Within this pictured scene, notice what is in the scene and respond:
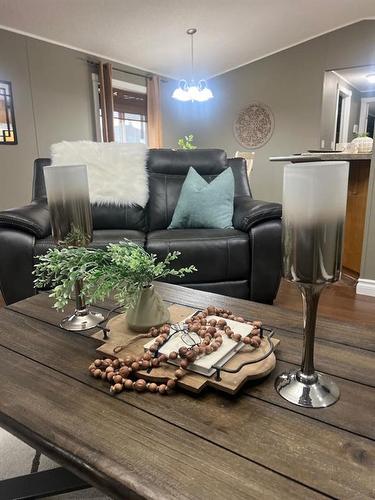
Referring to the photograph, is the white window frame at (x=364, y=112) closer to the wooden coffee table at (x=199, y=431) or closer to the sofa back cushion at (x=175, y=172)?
the sofa back cushion at (x=175, y=172)

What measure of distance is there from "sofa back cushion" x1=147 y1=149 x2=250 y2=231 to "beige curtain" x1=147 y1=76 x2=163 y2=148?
3.20m

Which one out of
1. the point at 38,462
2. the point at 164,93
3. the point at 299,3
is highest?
the point at 299,3

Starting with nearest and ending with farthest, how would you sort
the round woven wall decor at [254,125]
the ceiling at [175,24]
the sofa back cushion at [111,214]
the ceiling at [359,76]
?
the sofa back cushion at [111,214] < the ceiling at [175,24] < the ceiling at [359,76] < the round woven wall decor at [254,125]

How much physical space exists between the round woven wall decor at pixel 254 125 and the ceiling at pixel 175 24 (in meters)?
0.80

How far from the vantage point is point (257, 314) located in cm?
113

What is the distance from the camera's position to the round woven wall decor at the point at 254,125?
229 inches

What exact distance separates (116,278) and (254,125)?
18.4 feet

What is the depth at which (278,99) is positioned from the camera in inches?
223

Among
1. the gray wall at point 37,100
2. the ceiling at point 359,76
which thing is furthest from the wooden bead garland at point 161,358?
the ceiling at point 359,76

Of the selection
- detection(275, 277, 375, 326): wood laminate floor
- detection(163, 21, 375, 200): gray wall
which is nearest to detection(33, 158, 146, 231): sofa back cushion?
detection(275, 277, 375, 326): wood laminate floor

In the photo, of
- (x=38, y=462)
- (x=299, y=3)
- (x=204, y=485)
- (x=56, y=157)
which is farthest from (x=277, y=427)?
(x=299, y=3)

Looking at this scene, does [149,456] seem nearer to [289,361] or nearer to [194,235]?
[289,361]

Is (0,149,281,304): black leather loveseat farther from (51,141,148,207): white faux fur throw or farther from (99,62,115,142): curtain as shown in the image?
(99,62,115,142): curtain

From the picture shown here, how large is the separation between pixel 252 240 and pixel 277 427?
152cm
